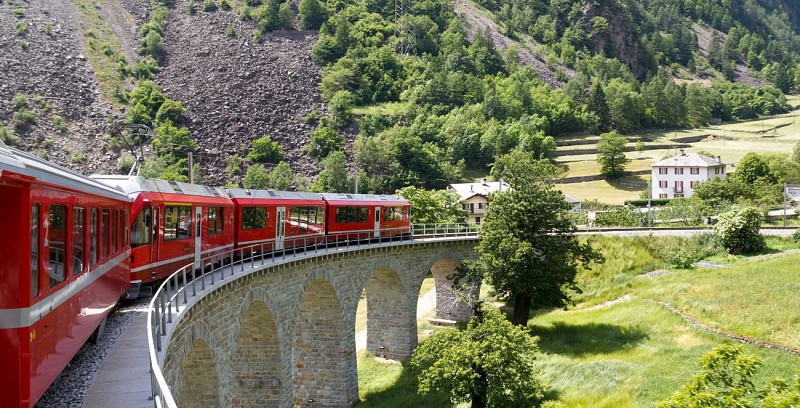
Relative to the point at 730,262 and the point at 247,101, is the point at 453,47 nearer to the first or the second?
the point at 247,101

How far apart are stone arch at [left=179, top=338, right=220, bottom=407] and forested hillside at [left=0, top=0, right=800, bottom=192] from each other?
63.5 metres

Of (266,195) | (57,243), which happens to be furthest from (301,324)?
(57,243)

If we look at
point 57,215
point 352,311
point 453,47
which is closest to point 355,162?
point 453,47

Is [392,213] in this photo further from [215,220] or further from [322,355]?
[215,220]

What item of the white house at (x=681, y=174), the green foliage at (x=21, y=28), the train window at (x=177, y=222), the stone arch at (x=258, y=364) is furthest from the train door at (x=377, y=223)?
the green foliage at (x=21, y=28)

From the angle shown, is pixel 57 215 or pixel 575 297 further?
pixel 575 297

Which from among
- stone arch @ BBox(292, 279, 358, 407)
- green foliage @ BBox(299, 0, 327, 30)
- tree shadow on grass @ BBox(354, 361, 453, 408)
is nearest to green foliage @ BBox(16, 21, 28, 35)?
green foliage @ BBox(299, 0, 327, 30)

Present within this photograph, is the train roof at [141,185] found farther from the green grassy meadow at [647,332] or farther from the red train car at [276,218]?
the green grassy meadow at [647,332]

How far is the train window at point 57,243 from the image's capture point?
919 centimetres

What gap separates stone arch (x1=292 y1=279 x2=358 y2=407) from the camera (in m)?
32.3

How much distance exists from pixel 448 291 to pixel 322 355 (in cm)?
1473

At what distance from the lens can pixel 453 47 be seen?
154500mm

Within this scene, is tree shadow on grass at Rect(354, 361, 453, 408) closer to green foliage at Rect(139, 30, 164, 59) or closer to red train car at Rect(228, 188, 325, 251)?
red train car at Rect(228, 188, 325, 251)

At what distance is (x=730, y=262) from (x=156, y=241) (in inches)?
1354
